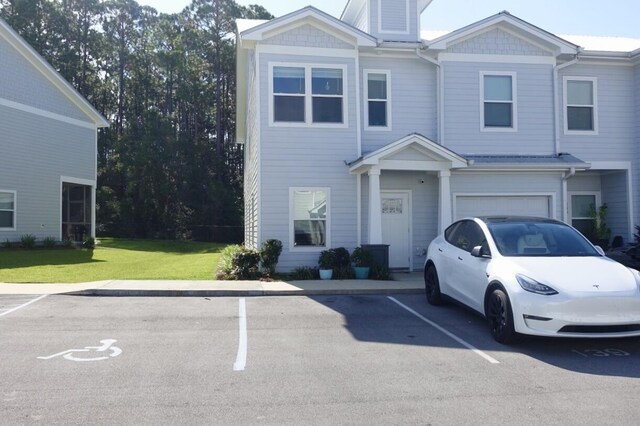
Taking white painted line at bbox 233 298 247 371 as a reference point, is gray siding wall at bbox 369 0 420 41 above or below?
above

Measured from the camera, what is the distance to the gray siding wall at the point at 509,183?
50.5 ft

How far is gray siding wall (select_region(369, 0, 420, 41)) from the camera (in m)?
16.1

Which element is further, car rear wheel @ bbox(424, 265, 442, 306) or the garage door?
the garage door

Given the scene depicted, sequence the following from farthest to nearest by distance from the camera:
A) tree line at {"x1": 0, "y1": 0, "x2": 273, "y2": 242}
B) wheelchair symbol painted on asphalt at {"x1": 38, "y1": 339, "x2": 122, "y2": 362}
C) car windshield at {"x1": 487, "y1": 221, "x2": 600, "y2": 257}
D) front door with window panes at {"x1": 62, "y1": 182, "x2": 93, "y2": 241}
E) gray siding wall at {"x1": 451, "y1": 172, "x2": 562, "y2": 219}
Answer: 1. tree line at {"x1": 0, "y1": 0, "x2": 273, "y2": 242}
2. front door with window panes at {"x1": 62, "y1": 182, "x2": 93, "y2": 241}
3. gray siding wall at {"x1": 451, "y1": 172, "x2": 562, "y2": 219}
4. car windshield at {"x1": 487, "y1": 221, "x2": 600, "y2": 257}
5. wheelchair symbol painted on asphalt at {"x1": 38, "y1": 339, "x2": 122, "y2": 362}

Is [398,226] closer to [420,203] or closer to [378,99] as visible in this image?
[420,203]

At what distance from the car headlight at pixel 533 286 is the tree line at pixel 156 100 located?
3140 cm

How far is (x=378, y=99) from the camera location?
15.3 m

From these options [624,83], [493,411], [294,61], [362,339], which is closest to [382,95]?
[294,61]

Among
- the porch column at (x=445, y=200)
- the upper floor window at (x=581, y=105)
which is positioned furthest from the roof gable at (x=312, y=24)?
the upper floor window at (x=581, y=105)

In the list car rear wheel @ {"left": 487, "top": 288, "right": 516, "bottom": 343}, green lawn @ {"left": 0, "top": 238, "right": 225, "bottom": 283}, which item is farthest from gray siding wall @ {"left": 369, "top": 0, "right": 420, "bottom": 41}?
car rear wheel @ {"left": 487, "top": 288, "right": 516, "bottom": 343}

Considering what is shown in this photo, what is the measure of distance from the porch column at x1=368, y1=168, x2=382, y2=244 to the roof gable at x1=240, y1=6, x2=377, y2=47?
3735mm

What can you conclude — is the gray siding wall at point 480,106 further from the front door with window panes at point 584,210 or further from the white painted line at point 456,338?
the white painted line at point 456,338

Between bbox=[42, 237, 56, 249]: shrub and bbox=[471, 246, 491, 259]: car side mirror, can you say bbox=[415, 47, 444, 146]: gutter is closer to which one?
bbox=[471, 246, 491, 259]: car side mirror

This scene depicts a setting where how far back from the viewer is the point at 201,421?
15.2ft
